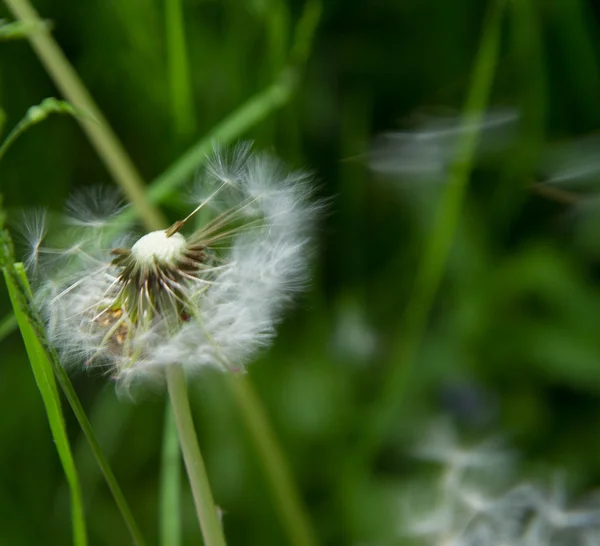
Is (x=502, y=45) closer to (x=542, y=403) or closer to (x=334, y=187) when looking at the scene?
(x=334, y=187)

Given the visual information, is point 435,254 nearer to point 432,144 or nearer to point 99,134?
point 432,144

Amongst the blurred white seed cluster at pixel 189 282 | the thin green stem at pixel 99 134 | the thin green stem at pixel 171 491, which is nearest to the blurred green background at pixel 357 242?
the thin green stem at pixel 99 134

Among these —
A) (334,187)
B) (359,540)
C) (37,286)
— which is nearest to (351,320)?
(334,187)

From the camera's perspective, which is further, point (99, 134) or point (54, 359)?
point (99, 134)

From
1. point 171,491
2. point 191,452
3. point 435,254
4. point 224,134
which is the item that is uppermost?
point 224,134

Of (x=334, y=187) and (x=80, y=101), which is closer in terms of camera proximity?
(x=80, y=101)

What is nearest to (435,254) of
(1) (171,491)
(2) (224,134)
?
(2) (224,134)

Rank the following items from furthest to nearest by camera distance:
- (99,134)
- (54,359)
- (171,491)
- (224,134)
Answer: (224,134) → (99,134) → (171,491) → (54,359)
